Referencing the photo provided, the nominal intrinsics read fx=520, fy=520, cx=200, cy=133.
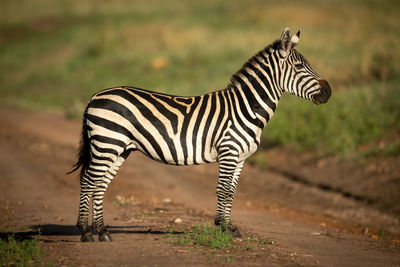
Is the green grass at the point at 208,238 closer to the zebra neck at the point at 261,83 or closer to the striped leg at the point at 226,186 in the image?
the striped leg at the point at 226,186

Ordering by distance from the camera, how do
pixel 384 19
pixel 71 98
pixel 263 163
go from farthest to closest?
pixel 384 19
pixel 71 98
pixel 263 163

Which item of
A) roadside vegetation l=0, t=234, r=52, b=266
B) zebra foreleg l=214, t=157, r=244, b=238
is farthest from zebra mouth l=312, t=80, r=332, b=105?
roadside vegetation l=0, t=234, r=52, b=266

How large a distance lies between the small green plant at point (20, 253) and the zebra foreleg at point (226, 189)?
2.31 m

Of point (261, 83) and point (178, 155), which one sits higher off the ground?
point (261, 83)

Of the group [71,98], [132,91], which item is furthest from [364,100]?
[71,98]

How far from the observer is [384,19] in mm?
32312

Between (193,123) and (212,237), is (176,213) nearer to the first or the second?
(212,237)

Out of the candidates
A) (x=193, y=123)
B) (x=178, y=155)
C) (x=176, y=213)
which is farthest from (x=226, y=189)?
(x=176, y=213)

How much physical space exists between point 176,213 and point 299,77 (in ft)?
10.3

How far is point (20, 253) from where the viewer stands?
232 inches

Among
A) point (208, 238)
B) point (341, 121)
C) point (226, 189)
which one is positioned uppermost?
point (341, 121)

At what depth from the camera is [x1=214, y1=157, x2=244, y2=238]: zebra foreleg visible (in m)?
6.54

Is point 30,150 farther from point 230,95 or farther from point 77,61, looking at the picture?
point 77,61

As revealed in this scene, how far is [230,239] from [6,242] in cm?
284
